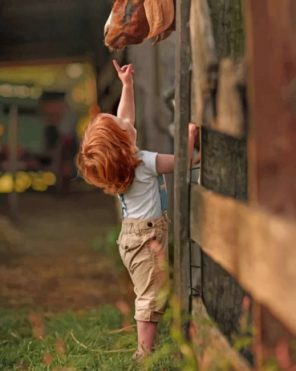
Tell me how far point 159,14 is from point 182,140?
2.17ft

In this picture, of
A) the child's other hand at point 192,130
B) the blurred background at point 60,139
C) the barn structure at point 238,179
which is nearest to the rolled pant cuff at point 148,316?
the barn structure at point 238,179

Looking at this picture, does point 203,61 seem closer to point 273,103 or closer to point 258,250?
point 273,103

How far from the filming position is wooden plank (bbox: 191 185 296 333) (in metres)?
2.19

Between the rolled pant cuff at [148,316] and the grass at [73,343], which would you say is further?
the grass at [73,343]

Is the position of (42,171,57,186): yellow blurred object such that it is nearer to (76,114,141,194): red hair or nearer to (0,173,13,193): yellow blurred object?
(0,173,13,193): yellow blurred object

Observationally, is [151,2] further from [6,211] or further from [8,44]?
[6,211]

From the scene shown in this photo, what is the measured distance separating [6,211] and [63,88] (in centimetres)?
815

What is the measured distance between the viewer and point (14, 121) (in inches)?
583

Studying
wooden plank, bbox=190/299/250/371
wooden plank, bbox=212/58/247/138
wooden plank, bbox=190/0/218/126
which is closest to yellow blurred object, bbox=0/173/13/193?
wooden plank, bbox=190/299/250/371

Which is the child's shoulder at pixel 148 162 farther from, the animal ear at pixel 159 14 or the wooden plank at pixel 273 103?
the wooden plank at pixel 273 103

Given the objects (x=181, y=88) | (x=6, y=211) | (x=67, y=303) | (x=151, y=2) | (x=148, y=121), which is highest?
(x=151, y=2)

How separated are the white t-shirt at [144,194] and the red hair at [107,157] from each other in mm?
40

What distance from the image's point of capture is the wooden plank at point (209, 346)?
10.1 ft

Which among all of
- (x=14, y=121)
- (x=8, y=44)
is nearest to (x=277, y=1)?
(x=8, y=44)
